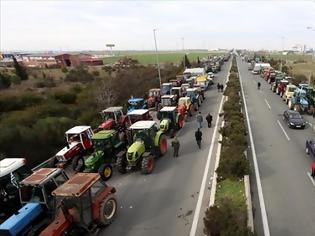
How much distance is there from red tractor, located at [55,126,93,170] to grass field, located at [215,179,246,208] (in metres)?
7.85

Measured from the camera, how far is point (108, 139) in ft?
61.8

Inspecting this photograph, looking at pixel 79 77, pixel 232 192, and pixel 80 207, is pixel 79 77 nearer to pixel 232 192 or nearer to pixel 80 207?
pixel 232 192

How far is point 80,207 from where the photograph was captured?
11625 mm

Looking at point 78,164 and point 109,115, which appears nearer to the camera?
point 78,164

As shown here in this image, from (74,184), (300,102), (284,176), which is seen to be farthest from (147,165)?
(300,102)

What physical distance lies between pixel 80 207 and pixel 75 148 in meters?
9.08

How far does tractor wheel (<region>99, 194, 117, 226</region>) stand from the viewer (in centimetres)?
1249

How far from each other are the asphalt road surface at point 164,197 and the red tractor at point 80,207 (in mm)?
892

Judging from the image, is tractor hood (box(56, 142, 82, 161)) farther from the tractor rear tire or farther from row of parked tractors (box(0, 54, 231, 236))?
the tractor rear tire

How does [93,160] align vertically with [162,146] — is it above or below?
above

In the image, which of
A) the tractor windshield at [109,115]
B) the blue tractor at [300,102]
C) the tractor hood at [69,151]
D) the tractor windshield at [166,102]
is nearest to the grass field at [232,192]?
the tractor hood at [69,151]

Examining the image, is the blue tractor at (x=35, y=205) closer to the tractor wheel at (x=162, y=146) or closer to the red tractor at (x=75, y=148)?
the red tractor at (x=75, y=148)

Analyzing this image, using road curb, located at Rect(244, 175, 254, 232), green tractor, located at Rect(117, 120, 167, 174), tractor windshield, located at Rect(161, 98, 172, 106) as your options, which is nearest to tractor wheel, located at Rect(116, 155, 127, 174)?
green tractor, located at Rect(117, 120, 167, 174)

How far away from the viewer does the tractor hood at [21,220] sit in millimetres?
10852
